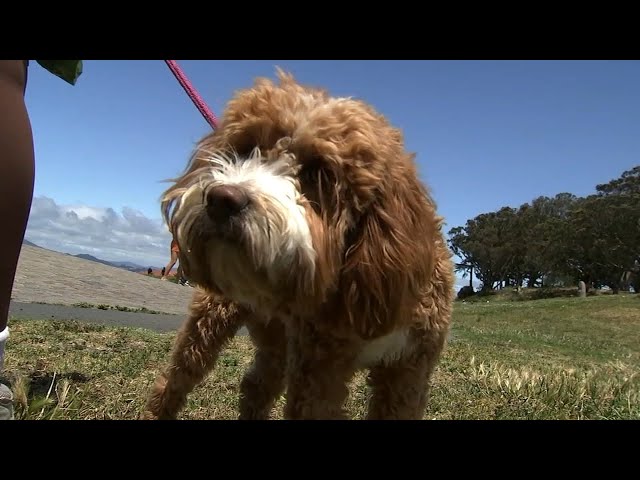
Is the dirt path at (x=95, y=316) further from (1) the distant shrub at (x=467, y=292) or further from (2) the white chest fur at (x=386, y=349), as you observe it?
(1) the distant shrub at (x=467, y=292)

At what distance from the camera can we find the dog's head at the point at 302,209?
2.04 meters

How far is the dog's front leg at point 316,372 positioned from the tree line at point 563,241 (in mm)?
41113

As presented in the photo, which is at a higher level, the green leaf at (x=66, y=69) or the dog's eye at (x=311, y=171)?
the green leaf at (x=66, y=69)

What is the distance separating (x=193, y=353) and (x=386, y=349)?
1297mm

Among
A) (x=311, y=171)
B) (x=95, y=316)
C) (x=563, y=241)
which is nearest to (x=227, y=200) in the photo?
(x=311, y=171)

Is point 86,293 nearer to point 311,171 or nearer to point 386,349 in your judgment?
point 386,349

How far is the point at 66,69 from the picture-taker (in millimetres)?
2477

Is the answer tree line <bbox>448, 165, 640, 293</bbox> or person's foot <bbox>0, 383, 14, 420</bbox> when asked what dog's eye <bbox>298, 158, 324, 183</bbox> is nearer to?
person's foot <bbox>0, 383, 14, 420</bbox>

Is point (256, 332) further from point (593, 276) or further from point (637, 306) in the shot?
point (593, 276)

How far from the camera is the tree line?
144 feet

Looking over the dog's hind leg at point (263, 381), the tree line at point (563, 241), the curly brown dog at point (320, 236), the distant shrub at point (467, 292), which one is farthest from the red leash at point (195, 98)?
the distant shrub at point (467, 292)
